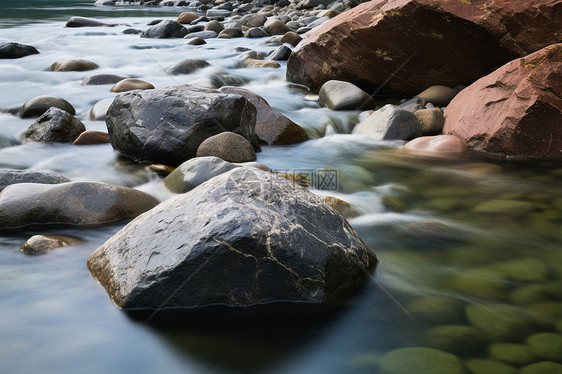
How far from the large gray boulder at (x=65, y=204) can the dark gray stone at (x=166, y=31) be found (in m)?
11.5

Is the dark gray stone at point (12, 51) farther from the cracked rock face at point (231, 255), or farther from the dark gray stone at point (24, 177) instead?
the cracked rock face at point (231, 255)

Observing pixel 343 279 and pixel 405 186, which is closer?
pixel 343 279

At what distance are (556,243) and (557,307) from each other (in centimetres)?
93

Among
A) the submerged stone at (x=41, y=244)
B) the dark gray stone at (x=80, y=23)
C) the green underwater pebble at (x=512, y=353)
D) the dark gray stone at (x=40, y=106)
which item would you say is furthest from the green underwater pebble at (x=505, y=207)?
the dark gray stone at (x=80, y=23)

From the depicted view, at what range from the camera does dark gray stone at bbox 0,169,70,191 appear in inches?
153

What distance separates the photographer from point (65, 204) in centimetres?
352

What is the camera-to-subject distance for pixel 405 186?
178 inches

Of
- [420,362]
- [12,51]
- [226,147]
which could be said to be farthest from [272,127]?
[12,51]

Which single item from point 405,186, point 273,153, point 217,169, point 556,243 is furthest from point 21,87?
point 556,243

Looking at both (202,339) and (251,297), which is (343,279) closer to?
(251,297)

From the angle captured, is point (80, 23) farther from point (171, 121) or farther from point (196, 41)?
Result: point (171, 121)

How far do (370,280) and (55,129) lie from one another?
406cm

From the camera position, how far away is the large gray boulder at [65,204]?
344 cm

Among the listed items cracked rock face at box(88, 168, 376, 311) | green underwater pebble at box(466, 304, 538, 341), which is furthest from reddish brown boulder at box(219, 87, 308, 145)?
green underwater pebble at box(466, 304, 538, 341)
